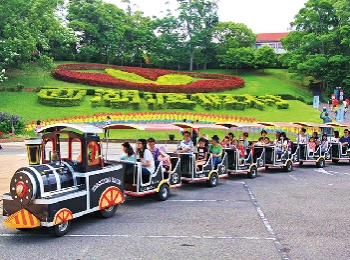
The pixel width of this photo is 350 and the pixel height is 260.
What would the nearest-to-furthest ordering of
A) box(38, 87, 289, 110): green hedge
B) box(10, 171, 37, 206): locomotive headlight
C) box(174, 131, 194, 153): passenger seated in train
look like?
box(10, 171, 37, 206): locomotive headlight
box(174, 131, 194, 153): passenger seated in train
box(38, 87, 289, 110): green hedge

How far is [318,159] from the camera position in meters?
17.0

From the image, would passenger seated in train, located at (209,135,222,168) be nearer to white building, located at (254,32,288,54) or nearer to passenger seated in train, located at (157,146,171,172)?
passenger seated in train, located at (157,146,171,172)

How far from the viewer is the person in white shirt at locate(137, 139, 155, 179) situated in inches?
386

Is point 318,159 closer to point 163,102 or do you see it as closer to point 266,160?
point 266,160

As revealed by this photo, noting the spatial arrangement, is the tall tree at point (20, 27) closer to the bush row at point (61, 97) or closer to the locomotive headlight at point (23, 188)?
the bush row at point (61, 97)

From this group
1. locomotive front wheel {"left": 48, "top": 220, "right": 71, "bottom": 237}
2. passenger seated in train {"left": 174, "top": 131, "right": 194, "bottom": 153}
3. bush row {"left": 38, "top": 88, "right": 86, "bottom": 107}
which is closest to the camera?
locomotive front wheel {"left": 48, "top": 220, "right": 71, "bottom": 237}

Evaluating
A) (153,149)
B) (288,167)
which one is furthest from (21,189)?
(288,167)

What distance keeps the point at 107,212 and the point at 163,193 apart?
2.10 m

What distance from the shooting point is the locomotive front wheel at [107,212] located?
8398 millimetres

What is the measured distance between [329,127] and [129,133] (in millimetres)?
11807

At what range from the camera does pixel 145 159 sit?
389 inches

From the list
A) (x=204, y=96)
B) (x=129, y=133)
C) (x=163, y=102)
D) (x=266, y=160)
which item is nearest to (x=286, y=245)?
(x=266, y=160)

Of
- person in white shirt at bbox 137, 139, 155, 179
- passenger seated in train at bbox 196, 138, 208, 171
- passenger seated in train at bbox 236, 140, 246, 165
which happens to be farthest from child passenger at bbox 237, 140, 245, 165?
person in white shirt at bbox 137, 139, 155, 179

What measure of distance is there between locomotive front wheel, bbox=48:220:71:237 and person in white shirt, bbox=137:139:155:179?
2.84m
